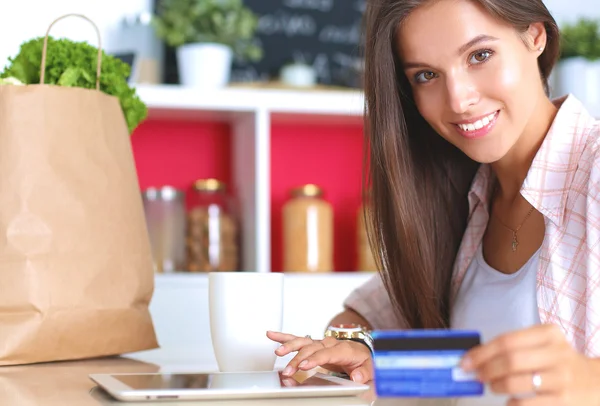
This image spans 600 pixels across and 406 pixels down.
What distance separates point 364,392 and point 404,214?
0.58 metres

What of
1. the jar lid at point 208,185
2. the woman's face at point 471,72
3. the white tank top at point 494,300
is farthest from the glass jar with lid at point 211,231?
the woman's face at point 471,72

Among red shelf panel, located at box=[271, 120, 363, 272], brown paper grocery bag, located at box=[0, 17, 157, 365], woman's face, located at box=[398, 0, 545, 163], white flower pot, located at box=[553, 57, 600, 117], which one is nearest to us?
brown paper grocery bag, located at box=[0, 17, 157, 365]

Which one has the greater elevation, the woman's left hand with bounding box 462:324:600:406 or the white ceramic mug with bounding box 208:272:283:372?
the woman's left hand with bounding box 462:324:600:406

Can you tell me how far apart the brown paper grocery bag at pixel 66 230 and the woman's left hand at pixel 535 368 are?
0.61 metres

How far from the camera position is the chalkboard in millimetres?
2424

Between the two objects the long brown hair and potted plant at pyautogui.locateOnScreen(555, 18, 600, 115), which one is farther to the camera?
potted plant at pyautogui.locateOnScreen(555, 18, 600, 115)

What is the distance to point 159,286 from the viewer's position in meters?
2.05

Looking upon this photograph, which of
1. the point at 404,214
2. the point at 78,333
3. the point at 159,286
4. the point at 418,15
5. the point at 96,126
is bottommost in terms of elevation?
the point at 159,286

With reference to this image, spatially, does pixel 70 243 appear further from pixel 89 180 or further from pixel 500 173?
pixel 500 173

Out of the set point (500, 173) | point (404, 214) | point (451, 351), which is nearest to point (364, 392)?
point (451, 351)

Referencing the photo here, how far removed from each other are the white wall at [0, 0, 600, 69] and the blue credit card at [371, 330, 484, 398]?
1.95 m

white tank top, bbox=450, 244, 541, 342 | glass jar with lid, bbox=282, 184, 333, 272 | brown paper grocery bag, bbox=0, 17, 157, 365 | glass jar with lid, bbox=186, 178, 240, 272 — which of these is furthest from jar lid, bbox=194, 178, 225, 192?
brown paper grocery bag, bbox=0, 17, 157, 365

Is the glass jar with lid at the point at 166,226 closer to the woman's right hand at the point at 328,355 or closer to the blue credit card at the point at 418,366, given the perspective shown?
the woman's right hand at the point at 328,355

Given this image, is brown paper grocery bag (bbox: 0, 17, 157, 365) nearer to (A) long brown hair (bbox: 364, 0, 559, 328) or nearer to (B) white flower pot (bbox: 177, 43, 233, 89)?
(A) long brown hair (bbox: 364, 0, 559, 328)
